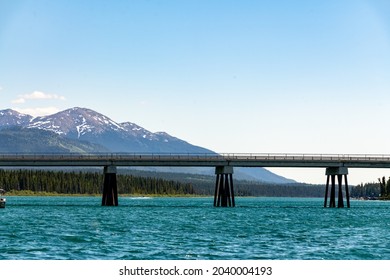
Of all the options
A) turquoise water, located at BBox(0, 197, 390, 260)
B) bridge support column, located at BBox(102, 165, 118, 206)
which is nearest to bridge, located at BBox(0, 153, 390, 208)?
bridge support column, located at BBox(102, 165, 118, 206)

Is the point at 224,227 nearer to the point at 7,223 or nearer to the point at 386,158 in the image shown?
the point at 7,223

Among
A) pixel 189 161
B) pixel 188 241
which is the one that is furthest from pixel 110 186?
pixel 188 241

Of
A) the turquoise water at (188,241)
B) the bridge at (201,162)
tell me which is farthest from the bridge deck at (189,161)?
the turquoise water at (188,241)

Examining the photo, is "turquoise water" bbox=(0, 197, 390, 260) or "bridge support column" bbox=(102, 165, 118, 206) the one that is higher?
"bridge support column" bbox=(102, 165, 118, 206)

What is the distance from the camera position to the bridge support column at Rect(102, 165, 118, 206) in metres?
148

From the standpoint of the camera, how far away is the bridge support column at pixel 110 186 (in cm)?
14775

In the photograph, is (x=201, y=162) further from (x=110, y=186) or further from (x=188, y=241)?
(x=188, y=241)

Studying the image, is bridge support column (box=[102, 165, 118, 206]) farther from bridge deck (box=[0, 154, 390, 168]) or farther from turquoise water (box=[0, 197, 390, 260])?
turquoise water (box=[0, 197, 390, 260])

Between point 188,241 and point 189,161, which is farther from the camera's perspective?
point 189,161

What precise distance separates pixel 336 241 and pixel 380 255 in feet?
34.0

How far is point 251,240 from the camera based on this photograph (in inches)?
2608

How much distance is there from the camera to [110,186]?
488 feet

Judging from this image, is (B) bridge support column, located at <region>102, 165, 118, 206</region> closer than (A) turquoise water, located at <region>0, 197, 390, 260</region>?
No
